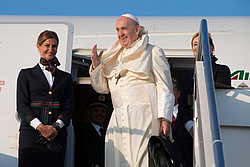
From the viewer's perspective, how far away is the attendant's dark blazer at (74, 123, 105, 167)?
18.4ft

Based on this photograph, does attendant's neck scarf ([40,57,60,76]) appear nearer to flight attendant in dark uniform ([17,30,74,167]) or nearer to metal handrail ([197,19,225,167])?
flight attendant in dark uniform ([17,30,74,167])

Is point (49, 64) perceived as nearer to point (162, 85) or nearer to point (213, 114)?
point (162, 85)

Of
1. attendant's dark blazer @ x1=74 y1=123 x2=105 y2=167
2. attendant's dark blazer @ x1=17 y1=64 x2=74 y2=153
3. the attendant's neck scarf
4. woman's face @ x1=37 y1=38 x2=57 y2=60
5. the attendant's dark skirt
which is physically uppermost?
woman's face @ x1=37 y1=38 x2=57 y2=60

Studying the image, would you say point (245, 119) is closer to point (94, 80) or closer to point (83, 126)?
point (94, 80)

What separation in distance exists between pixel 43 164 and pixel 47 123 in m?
0.42

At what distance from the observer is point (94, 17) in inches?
314

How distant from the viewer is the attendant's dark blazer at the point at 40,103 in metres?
4.62

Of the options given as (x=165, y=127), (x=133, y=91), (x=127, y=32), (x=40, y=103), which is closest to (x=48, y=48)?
(x=40, y=103)

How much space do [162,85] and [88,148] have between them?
166cm

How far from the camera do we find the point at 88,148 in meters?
5.65

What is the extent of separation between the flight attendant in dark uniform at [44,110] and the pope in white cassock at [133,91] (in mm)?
439

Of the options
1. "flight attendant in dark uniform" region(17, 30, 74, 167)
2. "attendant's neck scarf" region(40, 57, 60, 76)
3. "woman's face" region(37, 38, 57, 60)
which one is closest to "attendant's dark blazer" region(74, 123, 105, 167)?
"flight attendant in dark uniform" region(17, 30, 74, 167)

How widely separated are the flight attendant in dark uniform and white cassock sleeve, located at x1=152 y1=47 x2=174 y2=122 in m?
1.02

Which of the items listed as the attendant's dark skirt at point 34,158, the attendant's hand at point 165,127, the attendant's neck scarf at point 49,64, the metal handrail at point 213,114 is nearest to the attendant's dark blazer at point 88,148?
the attendant's dark skirt at point 34,158
